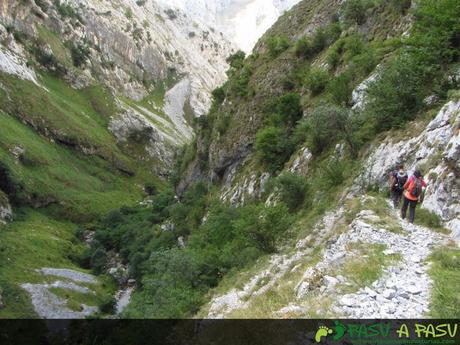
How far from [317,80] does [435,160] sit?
2738cm

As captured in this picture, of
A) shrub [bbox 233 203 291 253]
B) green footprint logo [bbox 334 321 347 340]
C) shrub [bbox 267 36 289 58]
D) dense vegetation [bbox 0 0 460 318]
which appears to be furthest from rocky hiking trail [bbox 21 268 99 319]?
green footprint logo [bbox 334 321 347 340]

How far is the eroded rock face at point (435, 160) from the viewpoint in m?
18.1

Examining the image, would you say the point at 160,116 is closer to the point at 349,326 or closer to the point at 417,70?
the point at 417,70

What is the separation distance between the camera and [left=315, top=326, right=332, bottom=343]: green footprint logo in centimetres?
1127

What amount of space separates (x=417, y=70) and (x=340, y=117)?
21.8 ft

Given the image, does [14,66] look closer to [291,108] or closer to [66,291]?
[66,291]

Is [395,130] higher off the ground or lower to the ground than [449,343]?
higher

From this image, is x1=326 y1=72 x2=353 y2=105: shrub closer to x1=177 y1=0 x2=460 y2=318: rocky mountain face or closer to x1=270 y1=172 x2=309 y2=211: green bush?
x1=177 y1=0 x2=460 y2=318: rocky mountain face

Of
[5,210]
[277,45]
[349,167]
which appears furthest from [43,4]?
[349,167]

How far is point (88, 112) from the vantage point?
15088 centimetres

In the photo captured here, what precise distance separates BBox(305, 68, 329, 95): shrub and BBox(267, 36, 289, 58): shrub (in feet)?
54.0

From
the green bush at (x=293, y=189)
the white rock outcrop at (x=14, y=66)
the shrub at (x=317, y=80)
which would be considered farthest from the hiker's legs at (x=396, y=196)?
the white rock outcrop at (x=14, y=66)

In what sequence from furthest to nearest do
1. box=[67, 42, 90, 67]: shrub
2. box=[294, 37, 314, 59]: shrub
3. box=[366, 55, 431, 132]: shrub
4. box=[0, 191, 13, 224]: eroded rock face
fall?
box=[67, 42, 90, 67]: shrub < box=[0, 191, 13, 224]: eroded rock face < box=[294, 37, 314, 59]: shrub < box=[366, 55, 431, 132]: shrub

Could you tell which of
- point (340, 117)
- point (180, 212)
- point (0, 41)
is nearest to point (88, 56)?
point (0, 41)
